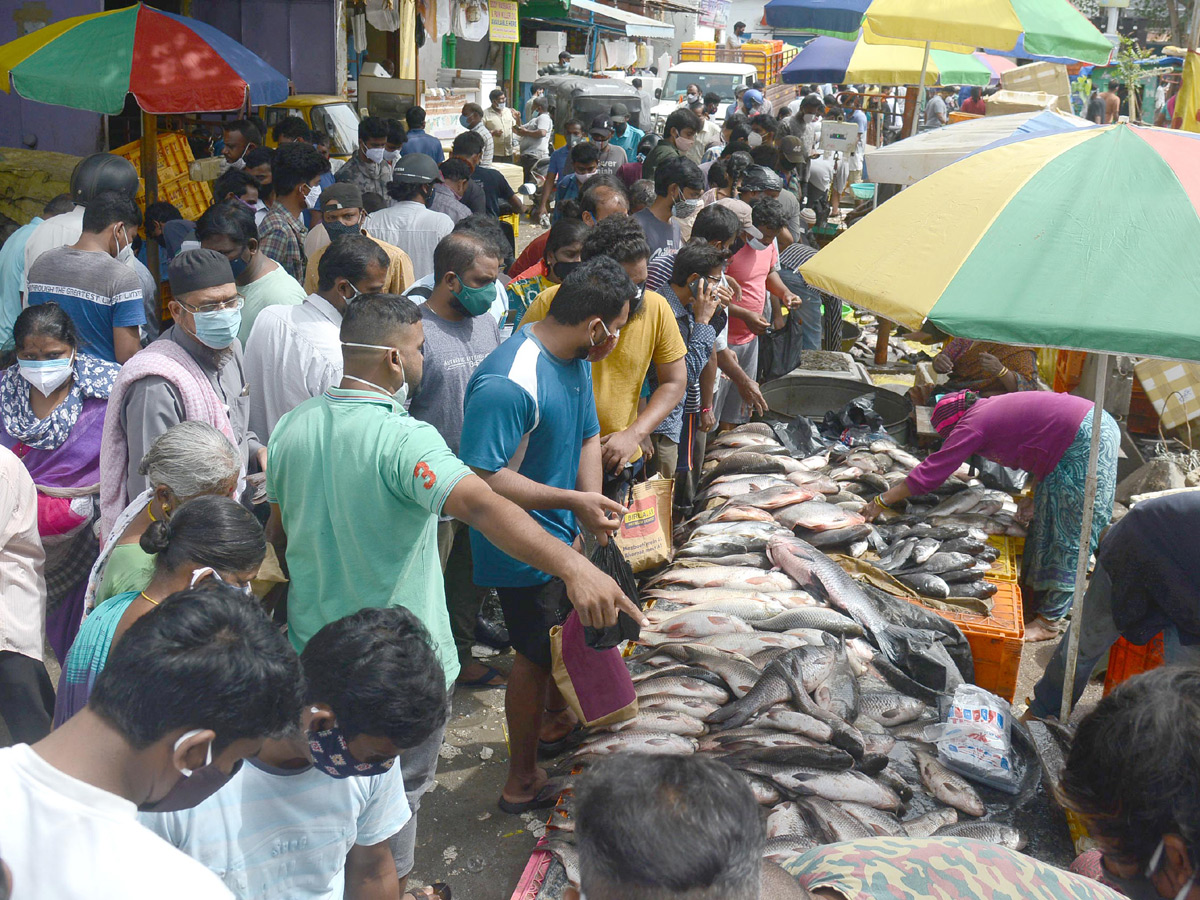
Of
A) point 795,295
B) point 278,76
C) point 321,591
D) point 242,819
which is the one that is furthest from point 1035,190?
point 278,76

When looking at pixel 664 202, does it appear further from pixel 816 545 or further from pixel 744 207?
pixel 816 545

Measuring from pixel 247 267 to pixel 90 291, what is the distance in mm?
767

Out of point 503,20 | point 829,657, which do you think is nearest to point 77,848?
point 829,657

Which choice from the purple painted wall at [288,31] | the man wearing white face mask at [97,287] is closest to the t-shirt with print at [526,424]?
the man wearing white face mask at [97,287]

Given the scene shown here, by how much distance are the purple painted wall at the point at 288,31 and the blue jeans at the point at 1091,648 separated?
11.6 m

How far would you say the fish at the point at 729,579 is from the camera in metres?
4.82

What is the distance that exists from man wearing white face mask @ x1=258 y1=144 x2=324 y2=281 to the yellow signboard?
507 inches

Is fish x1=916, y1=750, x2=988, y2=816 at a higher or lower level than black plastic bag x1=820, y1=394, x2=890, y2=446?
lower

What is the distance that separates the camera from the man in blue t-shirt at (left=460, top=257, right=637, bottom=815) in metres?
3.63

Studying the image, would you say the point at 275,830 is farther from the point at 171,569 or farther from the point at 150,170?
the point at 150,170

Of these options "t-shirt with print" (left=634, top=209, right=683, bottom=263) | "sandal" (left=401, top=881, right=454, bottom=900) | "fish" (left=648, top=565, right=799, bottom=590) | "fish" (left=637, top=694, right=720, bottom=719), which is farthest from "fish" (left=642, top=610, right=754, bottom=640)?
"t-shirt with print" (left=634, top=209, right=683, bottom=263)

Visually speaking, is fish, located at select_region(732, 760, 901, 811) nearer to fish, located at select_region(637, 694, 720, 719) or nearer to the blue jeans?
fish, located at select_region(637, 694, 720, 719)

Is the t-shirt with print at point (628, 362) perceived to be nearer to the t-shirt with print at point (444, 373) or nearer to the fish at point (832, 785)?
the t-shirt with print at point (444, 373)

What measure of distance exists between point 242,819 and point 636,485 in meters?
2.99
